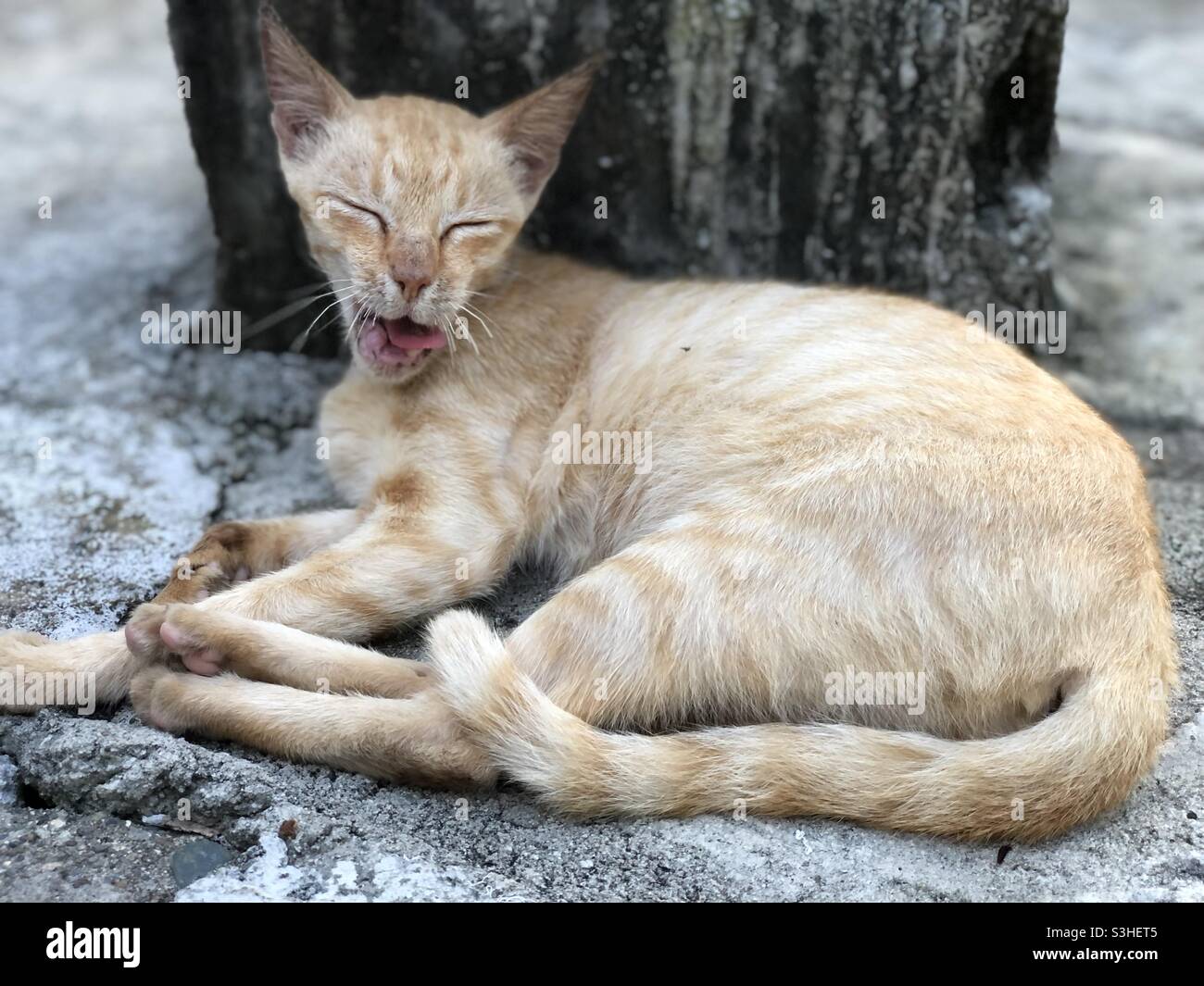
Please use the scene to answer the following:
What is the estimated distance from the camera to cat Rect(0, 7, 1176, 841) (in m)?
2.84

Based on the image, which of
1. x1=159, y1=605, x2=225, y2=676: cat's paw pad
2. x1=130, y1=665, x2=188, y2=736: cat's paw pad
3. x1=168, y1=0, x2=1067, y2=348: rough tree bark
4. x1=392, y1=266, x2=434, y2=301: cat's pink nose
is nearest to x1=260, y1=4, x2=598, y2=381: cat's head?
x1=392, y1=266, x2=434, y2=301: cat's pink nose

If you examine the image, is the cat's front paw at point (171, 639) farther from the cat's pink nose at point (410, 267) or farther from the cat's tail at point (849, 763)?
the cat's pink nose at point (410, 267)

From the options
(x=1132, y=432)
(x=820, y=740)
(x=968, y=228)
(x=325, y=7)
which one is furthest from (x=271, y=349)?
(x=1132, y=432)

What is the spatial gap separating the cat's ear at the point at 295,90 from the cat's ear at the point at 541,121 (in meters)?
0.52

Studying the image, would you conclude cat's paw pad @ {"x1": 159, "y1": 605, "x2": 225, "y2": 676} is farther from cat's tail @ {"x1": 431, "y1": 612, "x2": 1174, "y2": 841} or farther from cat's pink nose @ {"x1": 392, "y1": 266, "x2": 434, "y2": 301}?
cat's pink nose @ {"x1": 392, "y1": 266, "x2": 434, "y2": 301}

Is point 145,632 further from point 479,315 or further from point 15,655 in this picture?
point 479,315

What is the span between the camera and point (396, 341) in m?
3.73

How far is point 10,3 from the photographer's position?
8289mm

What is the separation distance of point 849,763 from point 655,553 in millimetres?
718

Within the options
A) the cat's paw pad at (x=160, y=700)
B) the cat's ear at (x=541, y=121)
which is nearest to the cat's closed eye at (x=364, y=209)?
the cat's ear at (x=541, y=121)

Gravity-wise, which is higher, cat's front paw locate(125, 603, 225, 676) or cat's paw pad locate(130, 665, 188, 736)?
cat's front paw locate(125, 603, 225, 676)

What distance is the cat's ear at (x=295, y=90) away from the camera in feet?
12.3

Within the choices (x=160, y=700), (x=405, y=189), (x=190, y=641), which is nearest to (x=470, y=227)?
→ (x=405, y=189)

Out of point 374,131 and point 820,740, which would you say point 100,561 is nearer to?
point 374,131
